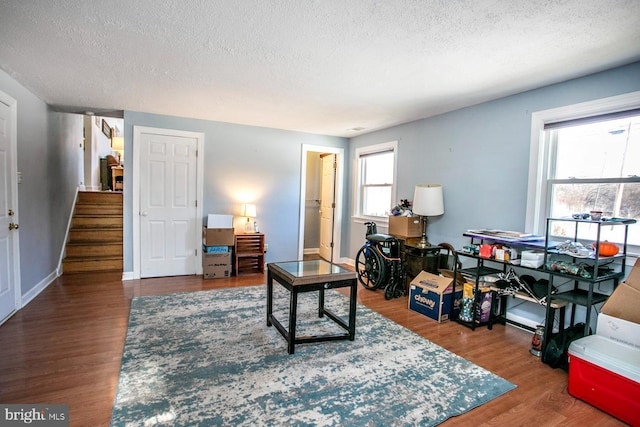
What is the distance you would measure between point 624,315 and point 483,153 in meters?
2.02

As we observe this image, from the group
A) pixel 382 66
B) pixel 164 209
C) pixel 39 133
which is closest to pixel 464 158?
pixel 382 66

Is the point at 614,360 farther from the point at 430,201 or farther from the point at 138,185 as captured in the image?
the point at 138,185

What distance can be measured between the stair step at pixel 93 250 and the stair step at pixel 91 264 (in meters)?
0.11

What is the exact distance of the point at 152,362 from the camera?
2326mm

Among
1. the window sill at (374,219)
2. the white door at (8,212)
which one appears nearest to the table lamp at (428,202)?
the window sill at (374,219)

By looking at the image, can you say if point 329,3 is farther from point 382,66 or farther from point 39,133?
point 39,133

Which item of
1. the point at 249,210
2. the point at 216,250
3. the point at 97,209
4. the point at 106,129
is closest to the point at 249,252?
the point at 216,250

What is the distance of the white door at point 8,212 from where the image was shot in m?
2.97

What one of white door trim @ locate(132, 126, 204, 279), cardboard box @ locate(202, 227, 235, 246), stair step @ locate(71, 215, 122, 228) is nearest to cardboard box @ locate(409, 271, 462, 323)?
cardboard box @ locate(202, 227, 235, 246)

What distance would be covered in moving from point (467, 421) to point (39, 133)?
5151 mm

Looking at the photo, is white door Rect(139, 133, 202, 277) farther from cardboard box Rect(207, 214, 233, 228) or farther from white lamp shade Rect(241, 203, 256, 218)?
white lamp shade Rect(241, 203, 256, 218)

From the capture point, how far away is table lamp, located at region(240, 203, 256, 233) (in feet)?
16.4

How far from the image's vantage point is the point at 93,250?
5.19m

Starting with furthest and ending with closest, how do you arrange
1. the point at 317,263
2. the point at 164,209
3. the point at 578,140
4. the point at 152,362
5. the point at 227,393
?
the point at 164,209, the point at 317,263, the point at 578,140, the point at 152,362, the point at 227,393
